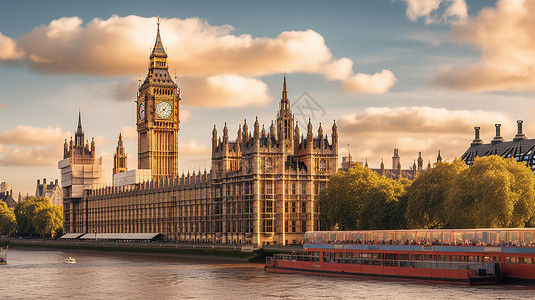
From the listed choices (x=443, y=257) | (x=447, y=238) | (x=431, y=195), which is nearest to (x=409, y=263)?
(x=443, y=257)

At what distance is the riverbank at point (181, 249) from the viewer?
11125 centimetres

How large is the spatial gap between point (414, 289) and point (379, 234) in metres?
15.0

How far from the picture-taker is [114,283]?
82.4 m

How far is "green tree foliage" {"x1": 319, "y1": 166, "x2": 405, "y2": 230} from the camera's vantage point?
108m

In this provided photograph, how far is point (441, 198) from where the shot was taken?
97.7m

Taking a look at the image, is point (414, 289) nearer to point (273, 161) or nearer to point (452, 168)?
point (452, 168)

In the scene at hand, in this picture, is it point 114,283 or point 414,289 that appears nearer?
point 414,289

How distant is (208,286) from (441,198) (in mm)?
33263

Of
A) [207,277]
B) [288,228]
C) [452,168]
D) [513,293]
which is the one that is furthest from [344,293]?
[288,228]

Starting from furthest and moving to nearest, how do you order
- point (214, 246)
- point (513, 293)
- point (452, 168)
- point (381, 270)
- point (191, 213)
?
point (191, 213), point (214, 246), point (452, 168), point (381, 270), point (513, 293)

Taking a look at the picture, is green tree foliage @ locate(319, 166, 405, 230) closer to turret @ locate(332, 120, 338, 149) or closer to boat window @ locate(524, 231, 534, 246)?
turret @ locate(332, 120, 338, 149)

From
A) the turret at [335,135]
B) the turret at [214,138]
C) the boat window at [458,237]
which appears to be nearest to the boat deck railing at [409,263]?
the boat window at [458,237]

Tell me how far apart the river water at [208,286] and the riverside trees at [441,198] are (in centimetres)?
1674

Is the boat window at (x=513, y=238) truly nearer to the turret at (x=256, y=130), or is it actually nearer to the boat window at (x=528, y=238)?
the boat window at (x=528, y=238)
